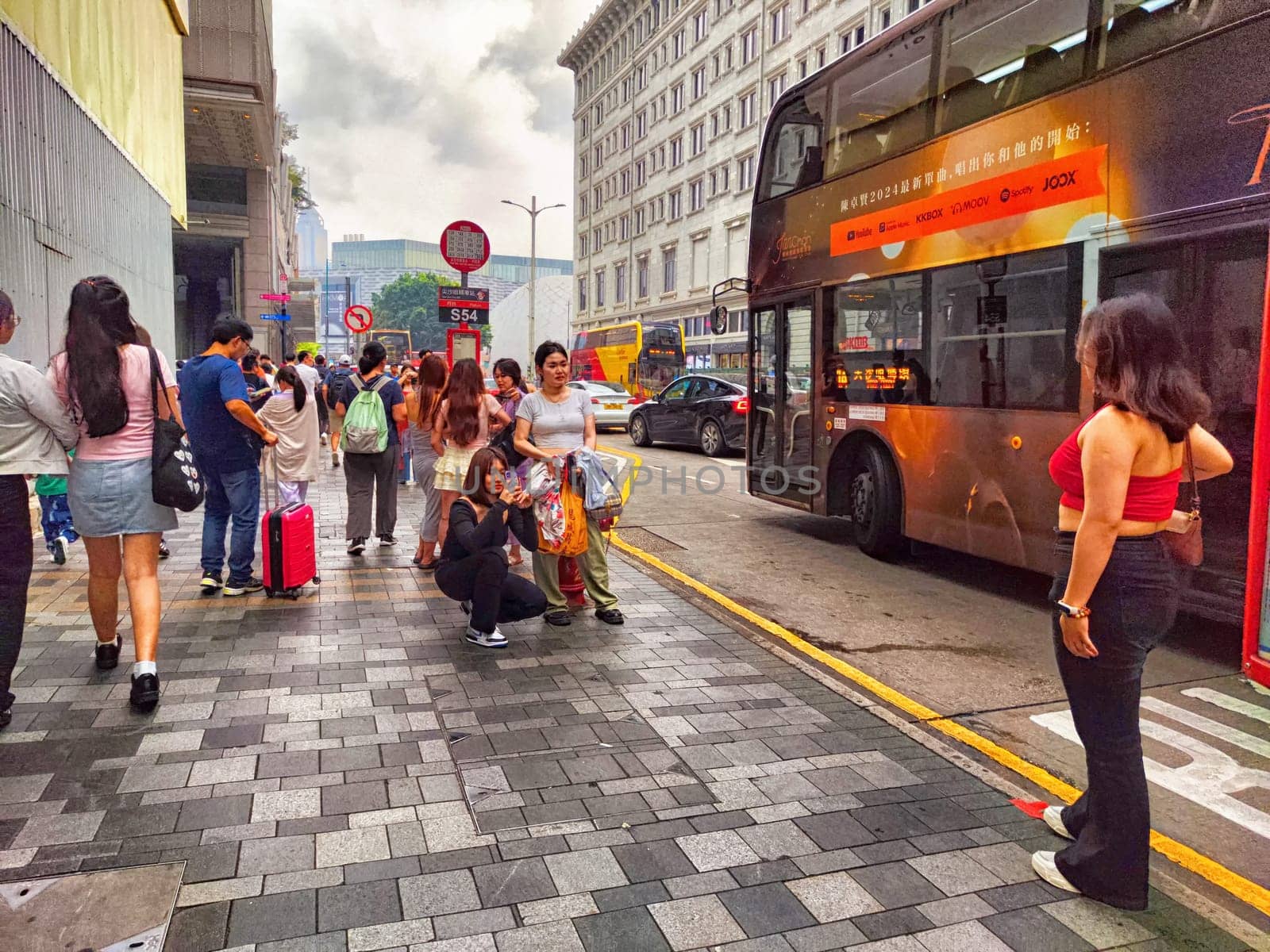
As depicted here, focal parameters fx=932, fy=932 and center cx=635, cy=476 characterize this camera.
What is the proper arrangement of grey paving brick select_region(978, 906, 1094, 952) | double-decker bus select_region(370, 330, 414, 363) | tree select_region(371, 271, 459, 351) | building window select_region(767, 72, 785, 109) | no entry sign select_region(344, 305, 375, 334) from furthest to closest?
1. tree select_region(371, 271, 459, 351)
2. double-decker bus select_region(370, 330, 414, 363)
3. building window select_region(767, 72, 785, 109)
4. no entry sign select_region(344, 305, 375, 334)
5. grey paving brick select_region(978, 906, 1094, 952)

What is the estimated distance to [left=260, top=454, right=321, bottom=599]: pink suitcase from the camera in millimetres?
5953

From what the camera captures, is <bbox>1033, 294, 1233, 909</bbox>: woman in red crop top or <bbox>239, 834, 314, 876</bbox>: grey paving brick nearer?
<bbox>1033, 294, 1233, 909</bbox>: woman in red crop top

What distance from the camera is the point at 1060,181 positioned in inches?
231

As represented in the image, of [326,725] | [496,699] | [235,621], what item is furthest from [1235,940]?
[235,621]

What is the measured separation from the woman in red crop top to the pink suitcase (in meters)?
4.70

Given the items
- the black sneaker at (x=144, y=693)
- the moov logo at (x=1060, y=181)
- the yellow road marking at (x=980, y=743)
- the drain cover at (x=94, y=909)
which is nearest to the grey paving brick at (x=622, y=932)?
the drain cover at (x=94, y=909)

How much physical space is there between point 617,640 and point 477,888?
108 inches

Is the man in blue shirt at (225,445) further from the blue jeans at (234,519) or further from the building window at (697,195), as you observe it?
the building window at (697,195)

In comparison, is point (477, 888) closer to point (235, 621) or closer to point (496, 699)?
point (496, 699)

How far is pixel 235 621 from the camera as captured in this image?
5508 mm

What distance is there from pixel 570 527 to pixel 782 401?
461 cm

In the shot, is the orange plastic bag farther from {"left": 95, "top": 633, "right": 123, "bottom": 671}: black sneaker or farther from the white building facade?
the white building facade

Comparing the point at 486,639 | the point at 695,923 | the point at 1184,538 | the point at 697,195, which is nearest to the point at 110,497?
the point at 486,639

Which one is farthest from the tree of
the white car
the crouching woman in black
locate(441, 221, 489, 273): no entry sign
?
the crouching woman in black
